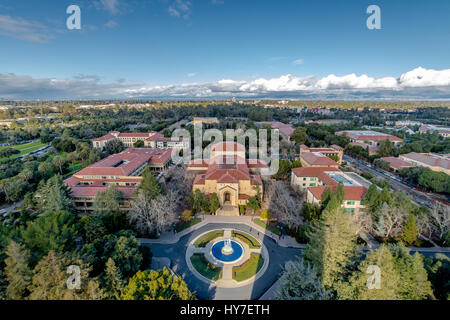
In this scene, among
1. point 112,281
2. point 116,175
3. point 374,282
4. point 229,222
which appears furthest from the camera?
point 116,175

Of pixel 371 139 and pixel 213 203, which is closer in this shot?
pixel 213 203

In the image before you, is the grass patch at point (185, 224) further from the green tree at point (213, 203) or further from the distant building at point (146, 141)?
the distant building at point (146, 141)

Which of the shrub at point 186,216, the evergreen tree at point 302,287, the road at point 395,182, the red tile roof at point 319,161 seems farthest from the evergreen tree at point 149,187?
the road at point 395,182

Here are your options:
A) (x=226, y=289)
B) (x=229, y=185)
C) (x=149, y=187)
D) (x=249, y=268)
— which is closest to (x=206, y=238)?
(x=249, y=268)

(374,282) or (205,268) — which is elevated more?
(374,282)

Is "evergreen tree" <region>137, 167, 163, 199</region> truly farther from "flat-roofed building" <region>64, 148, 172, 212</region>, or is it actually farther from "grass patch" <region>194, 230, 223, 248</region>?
"grass patch" <region>194, 230, 223, 248</region>

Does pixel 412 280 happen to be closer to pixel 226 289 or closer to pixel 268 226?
pixel 226 289

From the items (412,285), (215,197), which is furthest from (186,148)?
(412,285)
